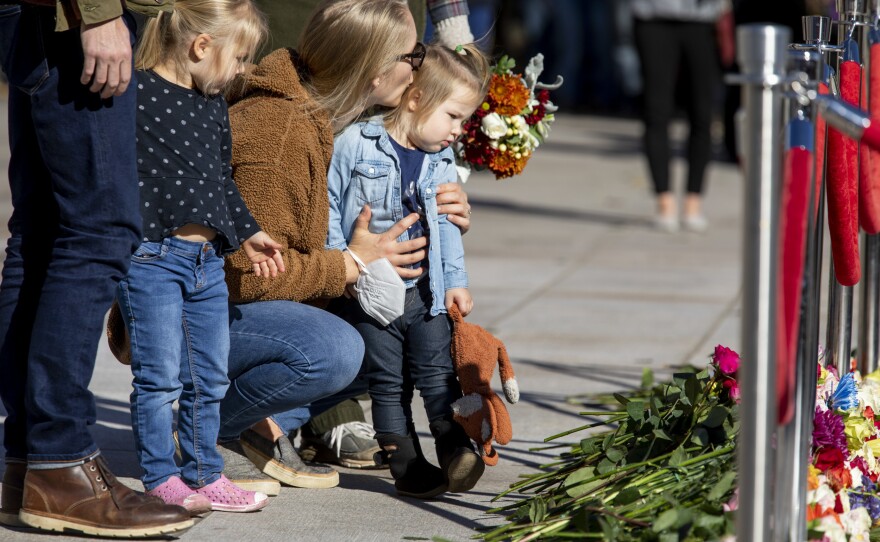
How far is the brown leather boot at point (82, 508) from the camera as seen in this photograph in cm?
280

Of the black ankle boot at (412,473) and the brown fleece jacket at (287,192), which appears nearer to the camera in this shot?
the brown fleece jacket at (287,192)

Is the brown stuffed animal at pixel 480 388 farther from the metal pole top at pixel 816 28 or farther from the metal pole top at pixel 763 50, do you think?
the metal pole top at pixel 763 50

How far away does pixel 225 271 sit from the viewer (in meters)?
3.24

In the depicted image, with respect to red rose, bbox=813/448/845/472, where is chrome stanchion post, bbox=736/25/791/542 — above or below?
above

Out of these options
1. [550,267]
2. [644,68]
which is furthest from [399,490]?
[644,68]

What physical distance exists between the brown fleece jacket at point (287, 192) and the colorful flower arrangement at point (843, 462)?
1.26m

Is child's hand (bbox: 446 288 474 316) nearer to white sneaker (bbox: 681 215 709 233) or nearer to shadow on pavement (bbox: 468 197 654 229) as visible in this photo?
white sneaker (bbox: 681 215 709 233)

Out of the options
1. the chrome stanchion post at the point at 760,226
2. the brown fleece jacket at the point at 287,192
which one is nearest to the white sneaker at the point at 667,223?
the brown fleece jacket at the point at 287,192

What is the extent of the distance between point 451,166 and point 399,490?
3.01 ft

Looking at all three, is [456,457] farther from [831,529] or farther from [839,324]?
[839,324]

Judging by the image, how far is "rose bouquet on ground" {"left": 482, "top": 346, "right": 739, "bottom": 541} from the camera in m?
2.61

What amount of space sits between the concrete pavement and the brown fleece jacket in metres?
0.57

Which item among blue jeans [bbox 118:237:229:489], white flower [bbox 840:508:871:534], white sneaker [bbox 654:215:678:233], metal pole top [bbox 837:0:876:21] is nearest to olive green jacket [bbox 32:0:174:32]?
blue jeans [bbox 118:237:229:489]

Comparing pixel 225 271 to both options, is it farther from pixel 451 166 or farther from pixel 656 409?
pixel 656 409
